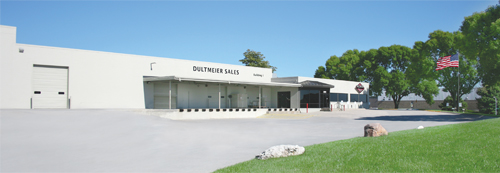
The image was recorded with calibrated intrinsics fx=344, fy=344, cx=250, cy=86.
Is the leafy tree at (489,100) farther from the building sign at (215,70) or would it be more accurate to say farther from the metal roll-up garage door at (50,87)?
the metal roll-up garage door at (50,87)

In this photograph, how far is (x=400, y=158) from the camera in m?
→ 7.09

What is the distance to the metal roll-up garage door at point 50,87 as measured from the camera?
21391 mm

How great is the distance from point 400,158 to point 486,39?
2242cm

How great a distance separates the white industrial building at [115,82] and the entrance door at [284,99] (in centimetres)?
19

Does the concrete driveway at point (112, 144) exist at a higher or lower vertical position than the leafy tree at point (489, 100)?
lower

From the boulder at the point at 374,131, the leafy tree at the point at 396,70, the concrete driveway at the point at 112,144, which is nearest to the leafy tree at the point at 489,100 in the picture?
the leafy tree at the point at 396,70

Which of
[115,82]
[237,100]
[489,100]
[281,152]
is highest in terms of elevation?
[115,82]

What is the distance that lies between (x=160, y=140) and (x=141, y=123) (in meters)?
4.30

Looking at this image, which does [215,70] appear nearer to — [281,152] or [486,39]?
[486,39]

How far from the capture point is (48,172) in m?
7.82

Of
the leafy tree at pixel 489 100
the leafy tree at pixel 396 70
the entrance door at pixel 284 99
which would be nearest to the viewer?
the entrance door at pixel 284 99

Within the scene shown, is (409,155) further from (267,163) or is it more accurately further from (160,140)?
(160,140)

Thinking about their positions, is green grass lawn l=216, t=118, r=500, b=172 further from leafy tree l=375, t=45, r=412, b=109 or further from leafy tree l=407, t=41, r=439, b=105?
leafy tree l=375, t=45, r=412, b=109

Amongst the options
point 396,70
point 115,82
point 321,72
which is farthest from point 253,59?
point 115,82
